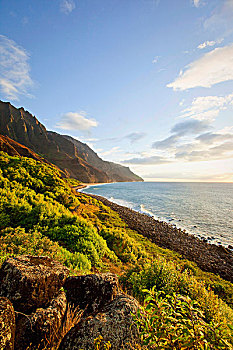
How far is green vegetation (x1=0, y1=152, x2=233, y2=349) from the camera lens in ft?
6.89

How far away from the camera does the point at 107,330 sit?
2.96 m

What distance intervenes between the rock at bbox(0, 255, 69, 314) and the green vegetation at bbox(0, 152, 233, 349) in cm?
146

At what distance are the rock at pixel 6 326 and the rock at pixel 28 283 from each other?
1.80ft

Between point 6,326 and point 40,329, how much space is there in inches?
26.9

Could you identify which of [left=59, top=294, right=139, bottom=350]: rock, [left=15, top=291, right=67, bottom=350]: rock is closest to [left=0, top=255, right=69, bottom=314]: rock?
[left=15, top=291, right=67, bottom=350]: rock

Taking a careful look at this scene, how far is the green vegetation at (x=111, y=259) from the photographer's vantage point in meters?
2.10

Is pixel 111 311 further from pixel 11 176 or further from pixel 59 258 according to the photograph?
pixel 11 176

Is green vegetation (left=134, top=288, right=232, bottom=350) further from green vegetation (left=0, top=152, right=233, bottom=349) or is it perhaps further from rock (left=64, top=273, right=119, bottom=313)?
rock (left=64, top=273, right=119, bottom=313)

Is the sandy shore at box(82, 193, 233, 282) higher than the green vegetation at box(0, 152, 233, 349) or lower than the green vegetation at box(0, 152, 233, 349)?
lower

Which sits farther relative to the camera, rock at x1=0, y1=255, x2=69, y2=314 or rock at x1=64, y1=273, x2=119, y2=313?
rock at x1=64, y1=273, x2=119, y2=313

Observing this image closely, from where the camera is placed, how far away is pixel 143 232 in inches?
910

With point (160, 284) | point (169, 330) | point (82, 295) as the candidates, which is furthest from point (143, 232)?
point (169, 330)

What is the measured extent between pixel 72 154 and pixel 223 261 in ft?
566

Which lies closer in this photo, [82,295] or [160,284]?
[82,295]
